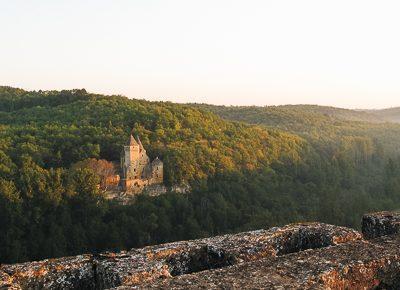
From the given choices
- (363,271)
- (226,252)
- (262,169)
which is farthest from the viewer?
(262,169)

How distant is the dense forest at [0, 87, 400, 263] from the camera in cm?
5622

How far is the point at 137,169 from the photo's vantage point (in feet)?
230

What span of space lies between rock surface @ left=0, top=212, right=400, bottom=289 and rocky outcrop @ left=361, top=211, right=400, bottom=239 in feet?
4.95

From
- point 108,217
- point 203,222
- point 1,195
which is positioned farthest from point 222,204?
point 1,195

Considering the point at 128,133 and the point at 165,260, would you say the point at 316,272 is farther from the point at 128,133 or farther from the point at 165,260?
the point at 128,133

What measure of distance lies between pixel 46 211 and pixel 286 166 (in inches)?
2028

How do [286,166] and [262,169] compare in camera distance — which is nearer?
[262,169]

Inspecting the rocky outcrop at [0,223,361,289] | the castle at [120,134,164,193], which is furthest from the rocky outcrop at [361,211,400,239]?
the castle at [120,134,164,193]

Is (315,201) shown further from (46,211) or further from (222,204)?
(46,211)

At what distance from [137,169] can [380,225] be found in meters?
58.0

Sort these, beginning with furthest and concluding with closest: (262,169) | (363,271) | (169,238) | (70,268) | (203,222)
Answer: (262,169) → (203,222) → (169,238) → (70,268) → (363,271)

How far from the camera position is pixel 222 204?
219 feet

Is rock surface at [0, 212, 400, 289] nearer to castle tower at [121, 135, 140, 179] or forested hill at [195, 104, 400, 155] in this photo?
castle tower at [121, 135, 140, 179]

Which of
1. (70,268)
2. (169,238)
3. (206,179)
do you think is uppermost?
(70,268)
